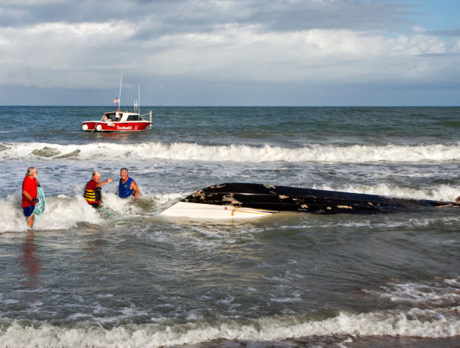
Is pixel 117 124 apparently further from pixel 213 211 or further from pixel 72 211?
pixel 213 211

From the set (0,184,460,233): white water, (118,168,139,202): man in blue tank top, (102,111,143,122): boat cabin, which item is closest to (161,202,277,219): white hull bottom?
(0,184,460,233): white water

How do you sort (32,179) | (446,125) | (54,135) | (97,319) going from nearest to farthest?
(97,319)
(32,179)
(54,135)
(446,125)

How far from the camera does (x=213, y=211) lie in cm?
927

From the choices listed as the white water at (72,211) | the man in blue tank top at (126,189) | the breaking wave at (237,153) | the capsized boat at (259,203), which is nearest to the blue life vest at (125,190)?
the man in blue tank top at (126,189)

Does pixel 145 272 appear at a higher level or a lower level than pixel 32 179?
lower

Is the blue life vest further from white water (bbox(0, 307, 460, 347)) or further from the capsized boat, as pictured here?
white water (bbox(0, 307, 460, 347))

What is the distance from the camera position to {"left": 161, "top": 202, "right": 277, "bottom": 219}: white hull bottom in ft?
30.3

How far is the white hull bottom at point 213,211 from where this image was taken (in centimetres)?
925

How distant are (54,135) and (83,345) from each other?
32.9 meters

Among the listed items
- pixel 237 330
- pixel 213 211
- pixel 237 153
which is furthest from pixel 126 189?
pixel 237 153

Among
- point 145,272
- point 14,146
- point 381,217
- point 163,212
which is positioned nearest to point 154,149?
point 14,146

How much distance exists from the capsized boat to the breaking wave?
11.0 metres

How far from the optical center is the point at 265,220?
356 inches

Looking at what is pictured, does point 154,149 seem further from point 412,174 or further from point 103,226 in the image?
point 103,226
